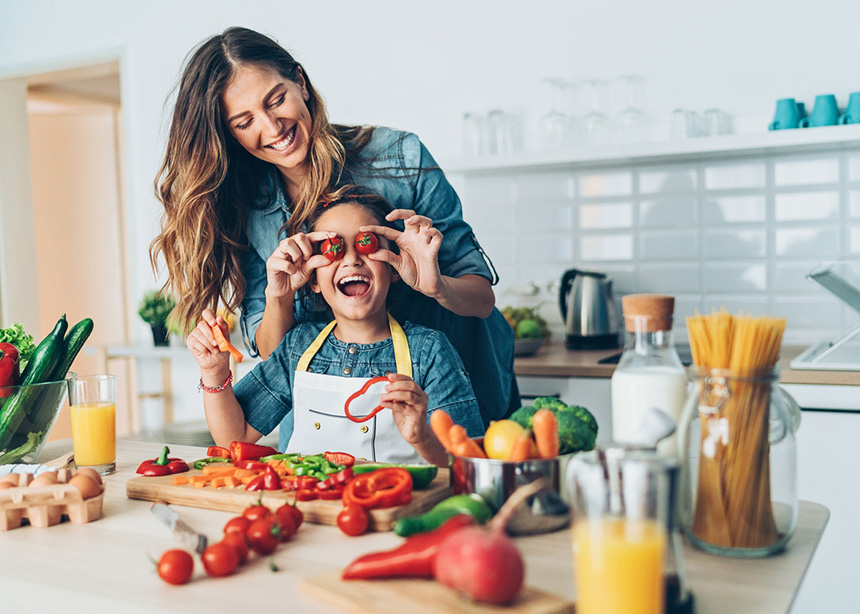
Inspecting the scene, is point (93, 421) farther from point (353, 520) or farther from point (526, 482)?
point (526, 482)

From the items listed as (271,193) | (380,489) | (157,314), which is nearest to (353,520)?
(380,489)

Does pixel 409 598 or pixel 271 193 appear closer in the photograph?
pixel 409 598

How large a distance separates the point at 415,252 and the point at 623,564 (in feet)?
3.56

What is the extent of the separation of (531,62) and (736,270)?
1179mm

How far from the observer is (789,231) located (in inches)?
115

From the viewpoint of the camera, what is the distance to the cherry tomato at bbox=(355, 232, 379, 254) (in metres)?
1.74

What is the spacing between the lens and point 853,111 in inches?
105

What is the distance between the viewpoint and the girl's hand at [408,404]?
1.37 metres

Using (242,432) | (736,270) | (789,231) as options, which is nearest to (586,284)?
(736,270)

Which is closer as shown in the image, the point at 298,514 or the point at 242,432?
the point at 298,514

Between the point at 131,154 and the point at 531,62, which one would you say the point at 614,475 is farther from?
the point at 131,154

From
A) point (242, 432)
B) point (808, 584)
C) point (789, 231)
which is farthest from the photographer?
point (789, 231)

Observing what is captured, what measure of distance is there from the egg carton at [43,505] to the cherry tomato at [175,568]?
1.04 ft

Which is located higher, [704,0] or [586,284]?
[704,0]
